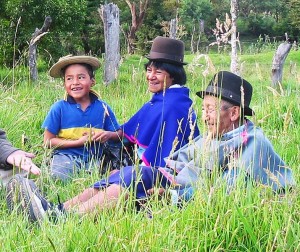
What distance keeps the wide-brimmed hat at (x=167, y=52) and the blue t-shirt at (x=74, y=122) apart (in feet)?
1.90

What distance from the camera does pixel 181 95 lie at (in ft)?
15.3

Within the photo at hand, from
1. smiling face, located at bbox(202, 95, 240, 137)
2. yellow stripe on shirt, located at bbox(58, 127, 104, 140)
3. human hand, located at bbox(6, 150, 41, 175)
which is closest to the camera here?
human hand, located at bbox(6, 150, 41, 175)

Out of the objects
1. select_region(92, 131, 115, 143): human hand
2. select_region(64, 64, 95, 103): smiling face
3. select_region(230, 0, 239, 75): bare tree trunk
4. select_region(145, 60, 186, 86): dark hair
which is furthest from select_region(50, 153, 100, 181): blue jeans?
select_region(230, 0, 239, 75): bare tree trunk

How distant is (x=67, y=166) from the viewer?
478cm

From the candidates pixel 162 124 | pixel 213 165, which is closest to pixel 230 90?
pixel 213 165

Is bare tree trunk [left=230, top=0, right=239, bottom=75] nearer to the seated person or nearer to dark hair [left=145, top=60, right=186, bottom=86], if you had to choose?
the seated person

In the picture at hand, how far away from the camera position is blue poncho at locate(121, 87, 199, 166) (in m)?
4.49

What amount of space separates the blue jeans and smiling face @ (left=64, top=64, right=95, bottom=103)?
0.52 metres

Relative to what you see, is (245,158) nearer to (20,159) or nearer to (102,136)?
(20,159)

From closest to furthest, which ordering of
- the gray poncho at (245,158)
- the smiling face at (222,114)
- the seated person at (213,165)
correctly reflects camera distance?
the seated person at (213,165) < the gray poncho at (245,158) < the smiling face at (222,114)

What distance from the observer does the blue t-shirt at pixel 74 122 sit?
499 cm

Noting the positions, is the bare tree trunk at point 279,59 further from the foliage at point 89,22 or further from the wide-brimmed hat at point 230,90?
the wide-brimmed hat at point 230,90

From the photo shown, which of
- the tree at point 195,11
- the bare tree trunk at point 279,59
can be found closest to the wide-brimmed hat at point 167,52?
the bare tree trunk at point 279,59

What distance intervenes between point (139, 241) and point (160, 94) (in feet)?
7.57
